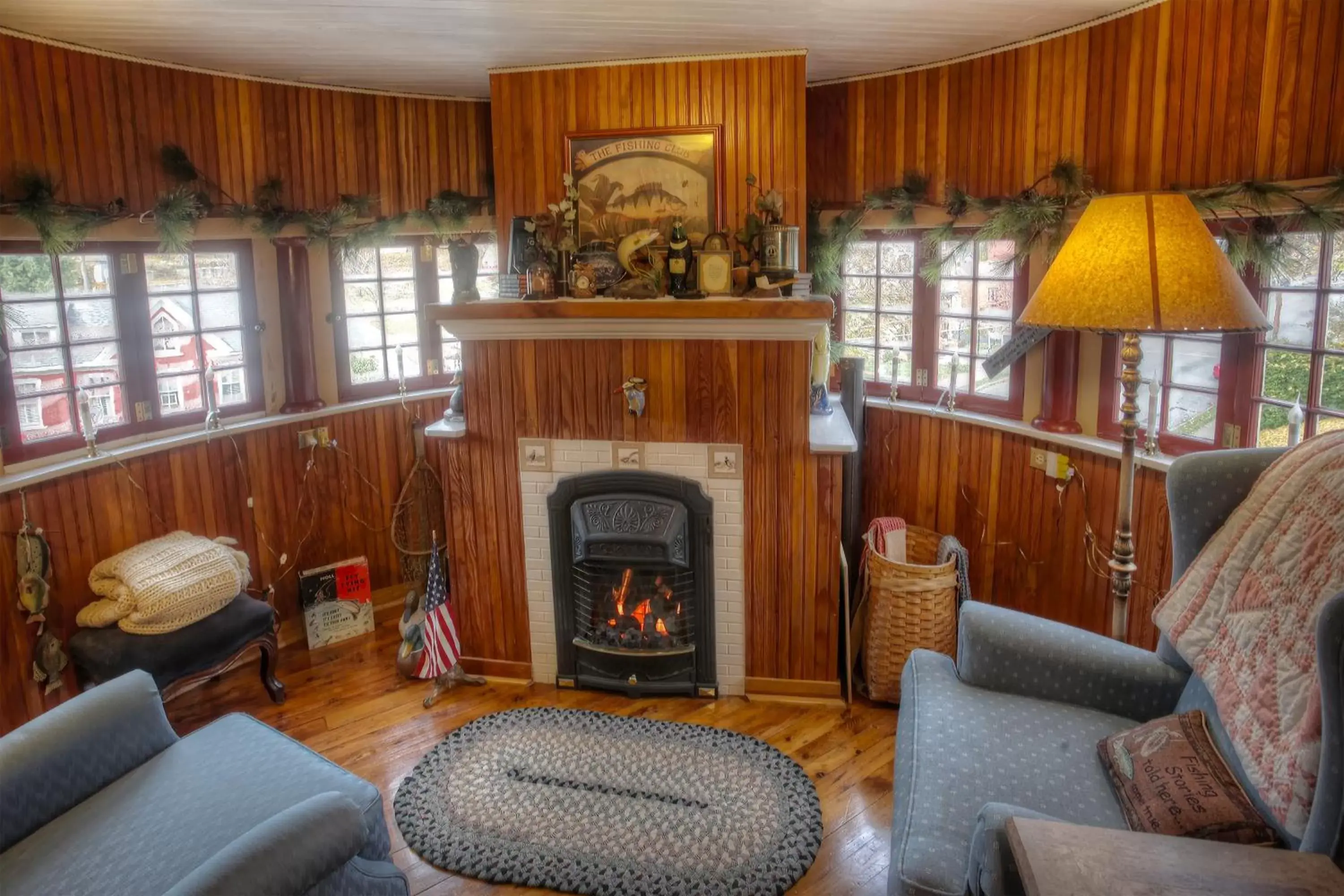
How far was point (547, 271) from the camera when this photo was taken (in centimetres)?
367

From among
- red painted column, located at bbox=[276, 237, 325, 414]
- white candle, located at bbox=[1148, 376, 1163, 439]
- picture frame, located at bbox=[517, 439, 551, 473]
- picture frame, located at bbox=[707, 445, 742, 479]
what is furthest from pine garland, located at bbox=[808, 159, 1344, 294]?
red painted column, located at bbox=[276, 237, 325, 414]

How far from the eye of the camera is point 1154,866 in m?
1.50

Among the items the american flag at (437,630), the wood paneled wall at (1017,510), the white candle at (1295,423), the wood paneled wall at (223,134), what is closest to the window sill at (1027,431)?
the wood paneled wall at (1017,510)

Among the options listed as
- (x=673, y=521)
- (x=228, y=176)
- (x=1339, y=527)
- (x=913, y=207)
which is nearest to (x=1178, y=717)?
(x=1339, y=527)

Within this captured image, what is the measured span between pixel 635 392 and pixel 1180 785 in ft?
7.22

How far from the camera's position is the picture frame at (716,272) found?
11.7 feet

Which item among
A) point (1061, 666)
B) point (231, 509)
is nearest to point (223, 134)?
point (231, 509)

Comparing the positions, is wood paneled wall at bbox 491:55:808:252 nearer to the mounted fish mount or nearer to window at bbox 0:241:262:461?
Result: the mounted fish mount

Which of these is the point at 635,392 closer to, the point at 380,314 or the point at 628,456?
the point at 628,456

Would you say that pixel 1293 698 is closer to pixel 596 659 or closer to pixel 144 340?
pixel 596 659

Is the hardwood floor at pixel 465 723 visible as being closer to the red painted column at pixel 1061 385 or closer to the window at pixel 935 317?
the red painted column at pixel 1061 385

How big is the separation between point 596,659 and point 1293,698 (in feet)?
8.25

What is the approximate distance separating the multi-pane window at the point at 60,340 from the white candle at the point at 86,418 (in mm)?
98

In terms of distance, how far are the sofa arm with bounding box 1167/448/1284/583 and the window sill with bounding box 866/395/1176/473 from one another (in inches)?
21.9
